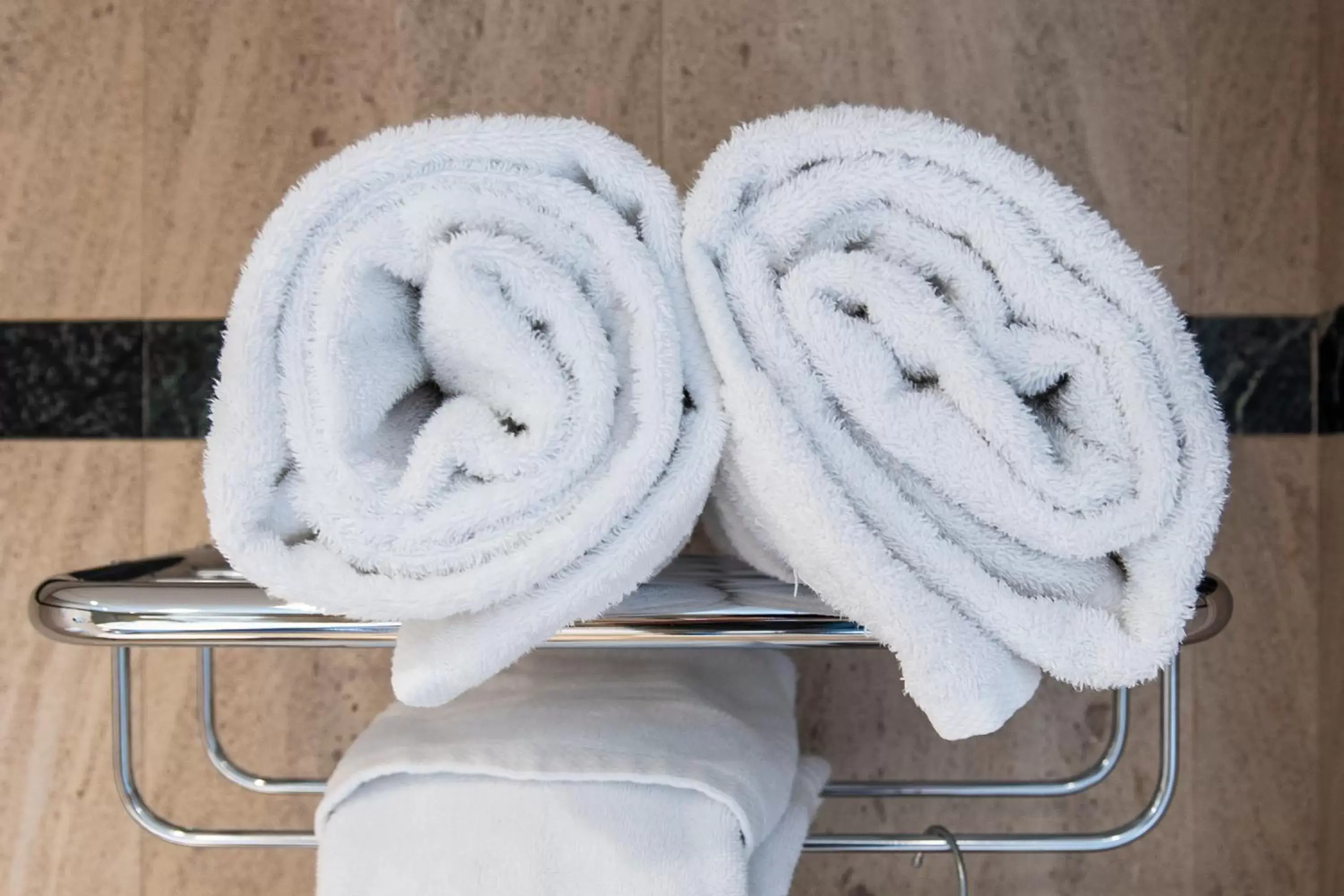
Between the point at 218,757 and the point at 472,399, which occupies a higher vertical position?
the point at 472,399

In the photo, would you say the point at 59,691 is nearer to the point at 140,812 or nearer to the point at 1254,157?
the point at 140,812

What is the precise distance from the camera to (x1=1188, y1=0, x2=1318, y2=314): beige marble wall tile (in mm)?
697

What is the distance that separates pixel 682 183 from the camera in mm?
709

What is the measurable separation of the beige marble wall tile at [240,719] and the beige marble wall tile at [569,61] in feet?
1.06

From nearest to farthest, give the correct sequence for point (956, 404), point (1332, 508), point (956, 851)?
point (956, 404) < point (956, 851) < point (1332, 508)

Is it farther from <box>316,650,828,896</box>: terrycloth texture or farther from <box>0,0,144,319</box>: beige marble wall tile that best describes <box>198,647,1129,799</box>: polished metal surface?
<box>0,0,144,319</box>: beige marble wall tile

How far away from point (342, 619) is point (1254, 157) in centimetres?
64

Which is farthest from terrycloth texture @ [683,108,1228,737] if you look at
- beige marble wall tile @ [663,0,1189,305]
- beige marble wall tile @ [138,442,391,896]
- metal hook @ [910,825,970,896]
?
beige marble wall tile @ [138,442,391,896]

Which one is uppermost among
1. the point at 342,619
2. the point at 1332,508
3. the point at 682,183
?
the point at 682,183

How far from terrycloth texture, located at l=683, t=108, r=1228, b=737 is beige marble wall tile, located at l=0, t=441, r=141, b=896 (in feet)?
1.75

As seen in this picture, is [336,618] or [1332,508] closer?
[336,618]

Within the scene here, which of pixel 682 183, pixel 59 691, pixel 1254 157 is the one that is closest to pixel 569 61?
pixel 682 183

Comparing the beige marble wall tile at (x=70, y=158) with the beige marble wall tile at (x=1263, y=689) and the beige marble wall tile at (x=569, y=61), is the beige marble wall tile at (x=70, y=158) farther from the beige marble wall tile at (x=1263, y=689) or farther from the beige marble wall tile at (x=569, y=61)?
the beige marble wall tile at (x=1263, y=689)

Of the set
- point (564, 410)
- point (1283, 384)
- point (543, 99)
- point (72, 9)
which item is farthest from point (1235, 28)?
point (72, 9)
